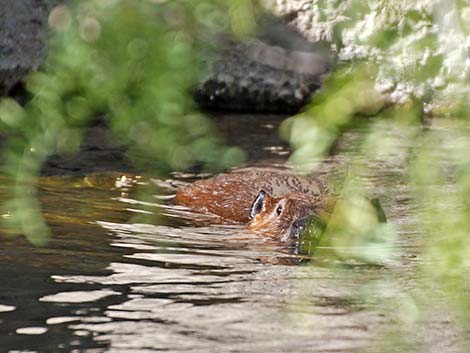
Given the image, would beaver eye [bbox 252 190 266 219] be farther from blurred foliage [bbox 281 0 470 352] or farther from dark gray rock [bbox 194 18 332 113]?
dark gray rock [bbox 194 18 332 113]

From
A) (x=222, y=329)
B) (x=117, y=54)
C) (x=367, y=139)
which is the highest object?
(x=117, y=54)

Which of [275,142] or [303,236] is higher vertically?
[275,142]

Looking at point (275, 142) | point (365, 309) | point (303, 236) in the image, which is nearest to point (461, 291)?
point (365, 309)

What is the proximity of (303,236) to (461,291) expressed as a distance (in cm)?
355

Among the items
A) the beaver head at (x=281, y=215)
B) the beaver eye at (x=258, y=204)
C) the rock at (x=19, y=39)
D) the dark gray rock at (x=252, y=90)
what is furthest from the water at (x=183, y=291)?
the dark gray rock at (x=252, y=90)

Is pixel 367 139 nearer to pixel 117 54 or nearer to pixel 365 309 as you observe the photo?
pixel 117 54

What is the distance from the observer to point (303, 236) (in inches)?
217

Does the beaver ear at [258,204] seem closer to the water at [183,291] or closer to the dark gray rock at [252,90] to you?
the water at [183,291]

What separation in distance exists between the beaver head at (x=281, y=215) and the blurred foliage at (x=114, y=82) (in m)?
4.10

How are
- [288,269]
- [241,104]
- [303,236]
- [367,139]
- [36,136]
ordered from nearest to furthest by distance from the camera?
[36,136], [367,139], [288,269], [303,236], [241,104]

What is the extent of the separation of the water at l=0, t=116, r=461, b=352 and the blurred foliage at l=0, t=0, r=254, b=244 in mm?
641

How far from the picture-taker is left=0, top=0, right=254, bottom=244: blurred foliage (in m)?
1.40

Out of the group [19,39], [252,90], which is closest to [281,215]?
[19,39]

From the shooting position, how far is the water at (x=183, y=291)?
11.2 ft
